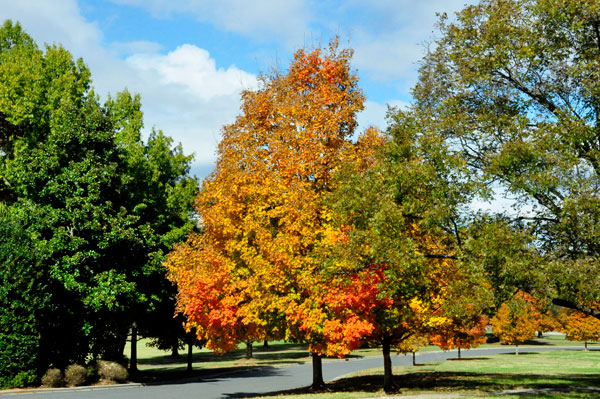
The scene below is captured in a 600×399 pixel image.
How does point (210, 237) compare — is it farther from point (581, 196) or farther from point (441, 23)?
point (581, 196)

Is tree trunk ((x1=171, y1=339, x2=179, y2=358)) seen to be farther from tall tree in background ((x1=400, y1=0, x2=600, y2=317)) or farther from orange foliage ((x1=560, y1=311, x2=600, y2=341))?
orange foliage ((x1=560, y1=311, x2=600, y2=341))

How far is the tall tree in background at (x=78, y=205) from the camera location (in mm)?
24812

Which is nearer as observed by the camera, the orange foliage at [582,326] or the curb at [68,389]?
the curb at [68,389]

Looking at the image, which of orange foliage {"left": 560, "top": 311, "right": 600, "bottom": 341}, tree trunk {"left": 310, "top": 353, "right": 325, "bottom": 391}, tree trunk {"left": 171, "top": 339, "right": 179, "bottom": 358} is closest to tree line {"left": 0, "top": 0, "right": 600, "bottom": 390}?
tree trunk {"left": 310, "top": 353, "right": 325, "bottom": 391}

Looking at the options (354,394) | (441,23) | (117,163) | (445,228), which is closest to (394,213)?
(445,228)

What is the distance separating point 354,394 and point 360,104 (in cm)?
1105

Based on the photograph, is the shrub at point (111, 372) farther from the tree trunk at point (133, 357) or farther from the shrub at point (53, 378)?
the tree trunk at point (133, 357)

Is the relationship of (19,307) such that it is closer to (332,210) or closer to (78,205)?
(78,205)

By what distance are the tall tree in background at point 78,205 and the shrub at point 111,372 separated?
4.32 feet

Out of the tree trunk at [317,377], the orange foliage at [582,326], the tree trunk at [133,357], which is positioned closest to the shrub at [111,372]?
the tree trunk at [133,357]

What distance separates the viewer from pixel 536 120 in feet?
46.3

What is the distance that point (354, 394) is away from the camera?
1850 centimetres

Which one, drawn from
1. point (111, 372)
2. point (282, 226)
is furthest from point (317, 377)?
point (111, 372)

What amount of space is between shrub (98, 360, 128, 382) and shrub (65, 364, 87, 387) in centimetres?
143
